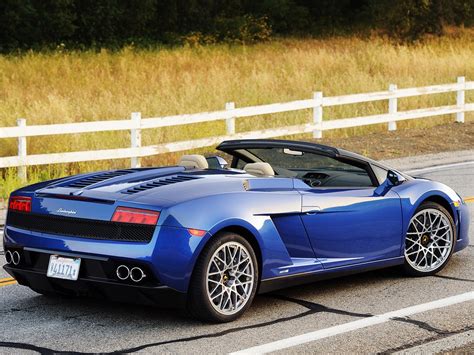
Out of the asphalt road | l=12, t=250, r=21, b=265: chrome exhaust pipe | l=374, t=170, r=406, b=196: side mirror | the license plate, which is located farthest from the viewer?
l=374, t=170, r=406, b=196: side mirror

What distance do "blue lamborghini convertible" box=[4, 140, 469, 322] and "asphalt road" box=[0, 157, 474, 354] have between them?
0.65 feet

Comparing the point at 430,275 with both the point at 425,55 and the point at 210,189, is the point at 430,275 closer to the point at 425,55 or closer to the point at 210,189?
the point at 210,189

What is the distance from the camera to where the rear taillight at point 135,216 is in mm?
7238

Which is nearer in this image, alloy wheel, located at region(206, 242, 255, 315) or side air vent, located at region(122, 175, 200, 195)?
alloy wheel, located at region(206, 242, 255, 315)

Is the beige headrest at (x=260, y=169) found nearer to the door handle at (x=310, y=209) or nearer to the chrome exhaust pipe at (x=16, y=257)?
the door handle at (x=310, y=209)

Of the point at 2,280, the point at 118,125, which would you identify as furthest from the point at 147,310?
the point at 118,125

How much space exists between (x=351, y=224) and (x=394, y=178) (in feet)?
2.36

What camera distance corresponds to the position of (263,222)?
7.74 metres

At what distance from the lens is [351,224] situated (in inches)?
330

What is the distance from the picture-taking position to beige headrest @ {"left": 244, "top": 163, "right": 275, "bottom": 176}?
8234 millimetres

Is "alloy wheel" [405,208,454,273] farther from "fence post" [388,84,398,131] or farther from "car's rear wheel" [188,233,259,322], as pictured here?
"fence post" [388,84,398,131]

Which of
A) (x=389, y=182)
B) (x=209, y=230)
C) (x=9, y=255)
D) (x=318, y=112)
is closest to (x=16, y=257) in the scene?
(x=9, y=255)

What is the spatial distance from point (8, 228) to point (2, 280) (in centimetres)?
133

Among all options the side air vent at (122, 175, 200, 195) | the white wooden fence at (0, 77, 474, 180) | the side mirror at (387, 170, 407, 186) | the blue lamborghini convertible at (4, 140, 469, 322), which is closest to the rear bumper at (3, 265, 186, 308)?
the blue lamborghini convertible at (4, 140, 469, 322)
